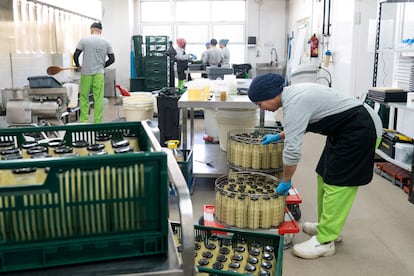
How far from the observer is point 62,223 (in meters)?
1.00

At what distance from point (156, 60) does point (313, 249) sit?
28.0ft

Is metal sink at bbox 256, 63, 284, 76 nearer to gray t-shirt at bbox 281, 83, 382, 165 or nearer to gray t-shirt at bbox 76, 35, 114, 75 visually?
gray t-shirt at bbox 76, 35, 114, 75

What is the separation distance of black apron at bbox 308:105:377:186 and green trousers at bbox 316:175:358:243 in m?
0.06

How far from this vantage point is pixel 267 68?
37.0 feet

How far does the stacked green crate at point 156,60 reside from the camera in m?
10.5

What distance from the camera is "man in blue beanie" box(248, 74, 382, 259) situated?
2383 millimetres

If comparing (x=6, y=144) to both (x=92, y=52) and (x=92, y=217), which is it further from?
(x=92, y=52)

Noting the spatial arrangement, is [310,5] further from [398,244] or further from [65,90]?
[398,244]

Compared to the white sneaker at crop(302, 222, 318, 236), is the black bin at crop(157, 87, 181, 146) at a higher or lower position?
higher

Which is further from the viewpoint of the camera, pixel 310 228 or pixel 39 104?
pixel 39 104

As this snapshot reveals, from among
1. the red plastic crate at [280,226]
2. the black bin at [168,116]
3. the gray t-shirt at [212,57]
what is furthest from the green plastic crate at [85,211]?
the gray t-shirt at [212,57]

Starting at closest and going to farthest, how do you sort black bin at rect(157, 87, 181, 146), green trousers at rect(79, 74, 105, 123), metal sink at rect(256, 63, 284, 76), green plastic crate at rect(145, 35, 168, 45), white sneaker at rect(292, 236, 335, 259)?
white sneaker at rect(292, 236, 335, 259)
black bin at rect(157, 87, 181, 146)
green trousers at rect(79, 74, 105, 123)
green plastic crate at rect(145, 35, 168, 45)
metal sink at rect(256, 63, 284, 76)

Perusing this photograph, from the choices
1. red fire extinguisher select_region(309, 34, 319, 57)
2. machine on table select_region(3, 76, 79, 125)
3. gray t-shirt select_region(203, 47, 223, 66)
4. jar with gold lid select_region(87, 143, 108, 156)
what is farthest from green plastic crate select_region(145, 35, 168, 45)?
jar with gold lid select_region(87, 143, 108, 156)

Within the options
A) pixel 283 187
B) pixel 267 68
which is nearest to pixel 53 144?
pixel 283 187
